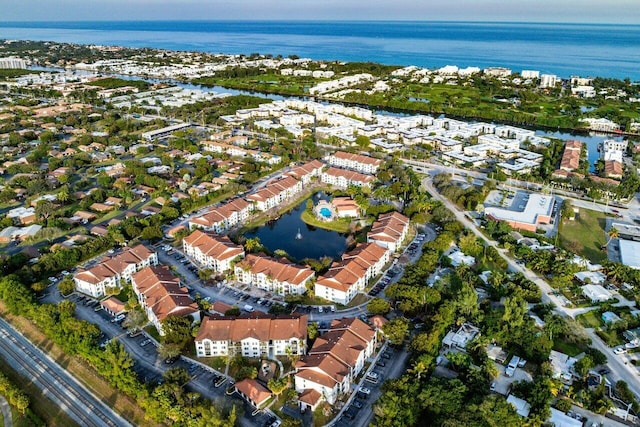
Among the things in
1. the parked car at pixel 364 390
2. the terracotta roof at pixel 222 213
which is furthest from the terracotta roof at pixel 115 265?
the parked car at pixel 364 390

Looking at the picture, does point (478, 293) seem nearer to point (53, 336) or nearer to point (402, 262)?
point (402, 262)

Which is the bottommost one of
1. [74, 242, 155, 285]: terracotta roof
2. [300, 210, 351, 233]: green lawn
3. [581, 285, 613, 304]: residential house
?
[300, 210, 351, 233]: green lawn

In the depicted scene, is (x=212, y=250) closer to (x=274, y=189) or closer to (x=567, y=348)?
(x=274, y=189)

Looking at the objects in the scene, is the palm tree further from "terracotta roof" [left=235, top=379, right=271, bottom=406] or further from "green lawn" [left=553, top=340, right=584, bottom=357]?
"terracotta roof" [left=235, top=379, right=271, bottom=406]

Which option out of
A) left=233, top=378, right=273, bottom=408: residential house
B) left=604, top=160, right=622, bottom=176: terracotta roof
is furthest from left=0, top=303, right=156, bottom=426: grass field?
left=604, top=160, right=622, bottom=176: terracotta roof

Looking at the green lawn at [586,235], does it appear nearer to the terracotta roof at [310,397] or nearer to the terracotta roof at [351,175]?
the terracotta roof at [351,175]

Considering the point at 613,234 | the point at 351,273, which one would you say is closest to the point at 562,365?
the point at 351,273

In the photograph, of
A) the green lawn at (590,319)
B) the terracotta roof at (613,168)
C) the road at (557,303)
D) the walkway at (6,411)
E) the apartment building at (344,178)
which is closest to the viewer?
the walkway at (6,411)
